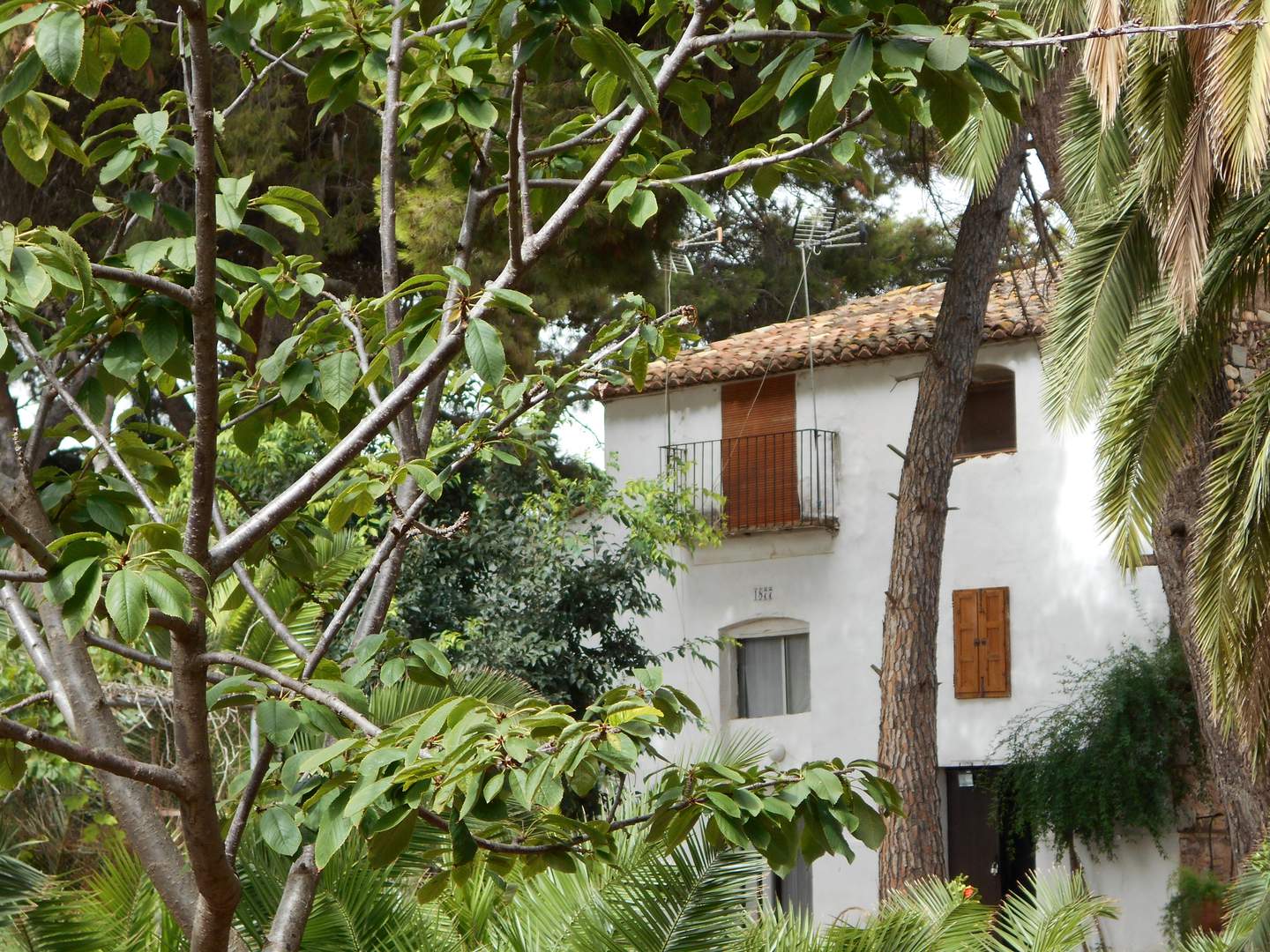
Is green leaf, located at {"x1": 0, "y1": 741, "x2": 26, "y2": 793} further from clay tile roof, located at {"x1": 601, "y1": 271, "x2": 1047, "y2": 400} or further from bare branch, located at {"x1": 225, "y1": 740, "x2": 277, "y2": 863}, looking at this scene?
clay tile roof, located at {"x1": 601, "y1": 271, "x2": 1047, "y2": 400}

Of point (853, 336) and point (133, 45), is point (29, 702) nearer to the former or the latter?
point (133, 45)

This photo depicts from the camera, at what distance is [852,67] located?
90.2 inches

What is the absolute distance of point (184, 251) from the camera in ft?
8.64

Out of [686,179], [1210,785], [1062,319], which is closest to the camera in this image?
[686,179]

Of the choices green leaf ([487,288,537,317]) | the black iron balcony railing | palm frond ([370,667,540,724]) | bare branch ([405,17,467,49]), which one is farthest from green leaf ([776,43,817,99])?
the black iron balcony railing

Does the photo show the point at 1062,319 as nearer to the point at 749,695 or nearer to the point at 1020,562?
the point at 1020,562

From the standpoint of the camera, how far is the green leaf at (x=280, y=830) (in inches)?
102

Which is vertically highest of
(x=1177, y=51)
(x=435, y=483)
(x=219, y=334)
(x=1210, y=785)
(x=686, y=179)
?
(x=1177, y=51)

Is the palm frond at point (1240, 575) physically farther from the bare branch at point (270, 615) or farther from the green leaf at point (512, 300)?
the green leaf at point (512, 300)

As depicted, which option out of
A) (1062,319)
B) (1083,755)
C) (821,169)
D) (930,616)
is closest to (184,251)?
(821,169)

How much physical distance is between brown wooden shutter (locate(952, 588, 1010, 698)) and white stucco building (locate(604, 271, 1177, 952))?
0.07ft

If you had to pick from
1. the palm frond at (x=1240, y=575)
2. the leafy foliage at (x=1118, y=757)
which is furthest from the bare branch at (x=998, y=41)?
the leafy foliage at (x=1118, y=757)

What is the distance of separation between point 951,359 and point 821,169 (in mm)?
9525

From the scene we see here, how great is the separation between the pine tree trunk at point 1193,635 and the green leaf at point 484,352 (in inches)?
319
